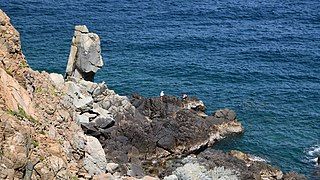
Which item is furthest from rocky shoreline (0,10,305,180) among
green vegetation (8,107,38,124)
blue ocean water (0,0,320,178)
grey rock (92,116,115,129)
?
blue ocean water (0,0,320,178)

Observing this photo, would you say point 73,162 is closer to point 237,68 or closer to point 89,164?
point 89,164

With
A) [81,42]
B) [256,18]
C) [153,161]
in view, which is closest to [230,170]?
[153,161]

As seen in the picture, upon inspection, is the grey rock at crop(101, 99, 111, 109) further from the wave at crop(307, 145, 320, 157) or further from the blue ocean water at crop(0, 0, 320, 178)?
the wave at crop(307, 145, 320, 157)

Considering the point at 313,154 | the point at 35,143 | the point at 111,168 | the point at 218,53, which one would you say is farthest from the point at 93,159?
the point at 218,53

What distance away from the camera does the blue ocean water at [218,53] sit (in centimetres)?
7162

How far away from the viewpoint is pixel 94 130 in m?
57.7

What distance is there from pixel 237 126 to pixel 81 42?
23.1 m

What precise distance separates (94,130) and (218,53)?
44856 mm

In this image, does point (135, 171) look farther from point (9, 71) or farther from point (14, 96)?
point (14, 96)

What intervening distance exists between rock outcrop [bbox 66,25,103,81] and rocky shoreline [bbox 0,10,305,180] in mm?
122

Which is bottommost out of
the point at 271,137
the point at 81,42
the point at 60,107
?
the point at 271,137

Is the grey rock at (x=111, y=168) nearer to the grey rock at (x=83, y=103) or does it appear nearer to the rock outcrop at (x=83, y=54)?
the grey rock at (x=83, y=103)

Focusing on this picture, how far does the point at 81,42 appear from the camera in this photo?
64.6 meters

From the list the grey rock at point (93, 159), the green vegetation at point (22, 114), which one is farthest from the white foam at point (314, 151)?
the green vegetation at point (22, 114)
